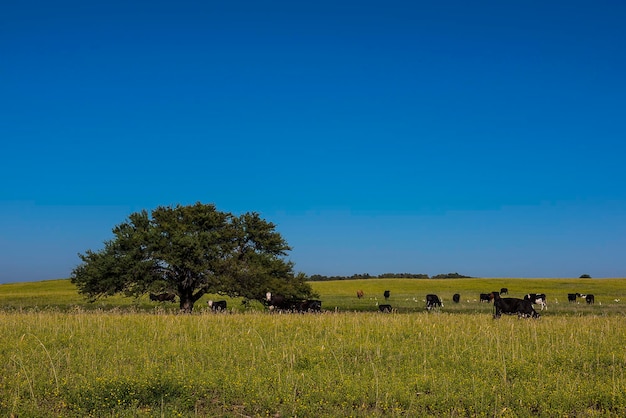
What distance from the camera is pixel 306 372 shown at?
10383mm

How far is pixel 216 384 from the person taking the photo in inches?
369

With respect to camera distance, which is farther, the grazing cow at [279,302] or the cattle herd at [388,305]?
the grazing cow at [279,302]

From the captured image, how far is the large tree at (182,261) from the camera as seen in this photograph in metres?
31.4

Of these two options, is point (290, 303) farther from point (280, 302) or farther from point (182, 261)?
point (182, 261)

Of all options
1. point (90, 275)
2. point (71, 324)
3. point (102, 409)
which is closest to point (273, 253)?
point (90, 275)

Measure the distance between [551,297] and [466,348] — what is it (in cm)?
5274

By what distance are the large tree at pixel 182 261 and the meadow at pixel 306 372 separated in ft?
48.9

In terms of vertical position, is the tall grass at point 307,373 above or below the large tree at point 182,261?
below

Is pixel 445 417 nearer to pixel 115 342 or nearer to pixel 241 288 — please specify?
pixel 115 342

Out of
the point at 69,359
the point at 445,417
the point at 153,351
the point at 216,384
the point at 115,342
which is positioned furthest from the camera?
the point at 115,342

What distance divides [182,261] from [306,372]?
888 inches

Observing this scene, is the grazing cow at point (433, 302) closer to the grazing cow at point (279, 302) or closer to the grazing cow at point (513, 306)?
the grazing cow at point (513, 306)

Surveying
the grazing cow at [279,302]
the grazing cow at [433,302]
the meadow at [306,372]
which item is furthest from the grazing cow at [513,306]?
the grazing cow at [433,302]

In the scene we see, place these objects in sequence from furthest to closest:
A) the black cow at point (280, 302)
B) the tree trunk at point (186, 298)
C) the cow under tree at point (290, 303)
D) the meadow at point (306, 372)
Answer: the black cow at point (280, 302) → the tree trunk at point (186, 298) → the cow under tree at point (290, 303) → the meadow at point (306, 372)
